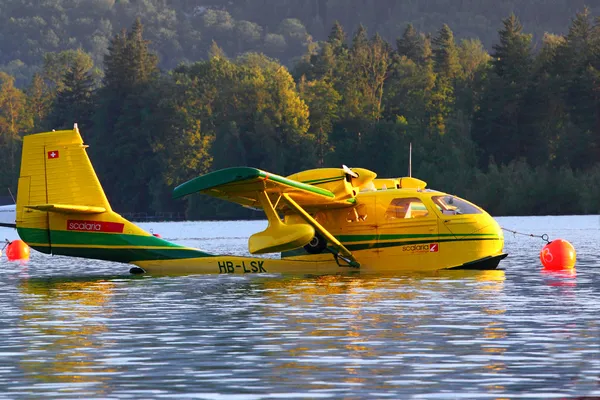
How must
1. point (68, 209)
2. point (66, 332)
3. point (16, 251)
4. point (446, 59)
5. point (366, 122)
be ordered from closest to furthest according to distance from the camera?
point (66, 332), point (68, 209), point (16, 251), point (366, 122), point (446, 59)

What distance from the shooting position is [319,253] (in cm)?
3003

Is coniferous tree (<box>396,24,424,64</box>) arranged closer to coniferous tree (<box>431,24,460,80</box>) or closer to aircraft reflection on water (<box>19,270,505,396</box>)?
coniferous tree (<box>431,24,460,80</box>)

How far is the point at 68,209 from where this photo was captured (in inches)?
1119

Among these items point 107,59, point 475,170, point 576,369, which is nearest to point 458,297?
point 576,369

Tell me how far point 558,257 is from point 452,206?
3672 millimetres

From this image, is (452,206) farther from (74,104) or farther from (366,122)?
(74,104)

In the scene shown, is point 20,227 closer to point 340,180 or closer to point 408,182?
point 340,180

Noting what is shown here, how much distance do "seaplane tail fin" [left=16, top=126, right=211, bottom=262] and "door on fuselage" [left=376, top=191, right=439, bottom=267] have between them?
5.58 m

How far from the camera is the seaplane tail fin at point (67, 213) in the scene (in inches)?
1154

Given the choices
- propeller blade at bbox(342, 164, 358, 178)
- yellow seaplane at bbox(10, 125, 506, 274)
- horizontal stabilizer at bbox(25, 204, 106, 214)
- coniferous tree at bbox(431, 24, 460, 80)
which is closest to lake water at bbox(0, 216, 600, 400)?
yellow seaplane at bbox(10, 125, 506, 274)

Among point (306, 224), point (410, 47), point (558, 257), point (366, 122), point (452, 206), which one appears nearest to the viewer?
point (306, 224)

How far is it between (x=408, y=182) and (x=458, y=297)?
421 inches

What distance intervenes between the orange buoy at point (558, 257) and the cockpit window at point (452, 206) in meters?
2.96

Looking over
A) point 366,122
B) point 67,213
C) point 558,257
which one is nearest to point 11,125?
point 366,122
